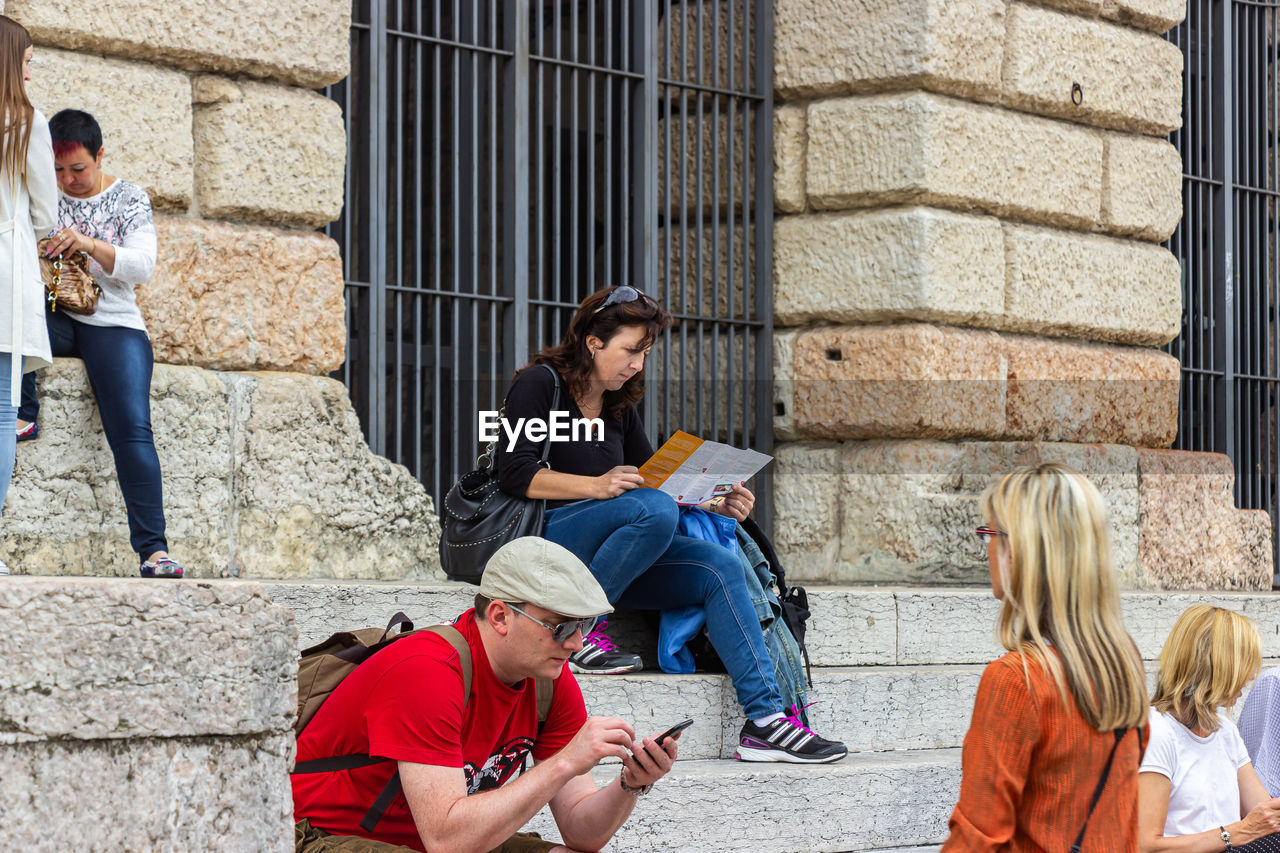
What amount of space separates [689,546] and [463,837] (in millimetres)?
2061

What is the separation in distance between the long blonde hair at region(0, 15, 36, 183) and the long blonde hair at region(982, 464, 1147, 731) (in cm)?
295

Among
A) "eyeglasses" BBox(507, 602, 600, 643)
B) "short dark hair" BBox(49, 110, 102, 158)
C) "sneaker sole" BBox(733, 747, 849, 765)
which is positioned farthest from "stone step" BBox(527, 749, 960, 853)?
"short dark hair" BBox(49, 110, 102, 158)

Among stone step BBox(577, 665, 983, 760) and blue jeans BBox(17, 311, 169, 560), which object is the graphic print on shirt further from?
blue jeans BBox(17, 311, 169, 560)

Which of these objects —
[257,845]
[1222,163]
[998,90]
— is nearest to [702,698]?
[257,845]

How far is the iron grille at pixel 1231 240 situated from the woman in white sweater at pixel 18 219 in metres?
Answer: 6.00

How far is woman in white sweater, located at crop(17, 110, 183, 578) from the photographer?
15.9ft

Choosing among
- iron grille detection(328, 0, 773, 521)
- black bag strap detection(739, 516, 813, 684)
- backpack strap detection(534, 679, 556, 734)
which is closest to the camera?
backpack strap detection(534, 679, 556, 734)

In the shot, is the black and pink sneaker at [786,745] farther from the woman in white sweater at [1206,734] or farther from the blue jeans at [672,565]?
the woman in white sweater at [1206,734]

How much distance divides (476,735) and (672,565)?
1812 mm

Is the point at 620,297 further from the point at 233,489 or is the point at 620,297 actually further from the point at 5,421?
Answer: the point at 5,421

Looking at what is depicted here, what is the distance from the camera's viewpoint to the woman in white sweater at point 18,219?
4.26 meters

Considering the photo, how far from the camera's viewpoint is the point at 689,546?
493cm

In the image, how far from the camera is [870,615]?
5828mm

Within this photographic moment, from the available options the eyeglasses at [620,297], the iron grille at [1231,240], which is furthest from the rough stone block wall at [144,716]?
the iron grille at [1231,240]
